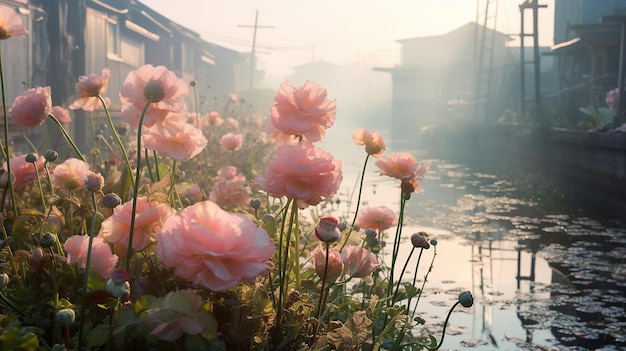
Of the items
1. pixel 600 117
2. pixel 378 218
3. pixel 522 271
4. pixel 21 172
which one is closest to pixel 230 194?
pixel 378 218

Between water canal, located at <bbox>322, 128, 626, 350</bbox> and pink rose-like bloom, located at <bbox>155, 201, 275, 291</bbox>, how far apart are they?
115 inches

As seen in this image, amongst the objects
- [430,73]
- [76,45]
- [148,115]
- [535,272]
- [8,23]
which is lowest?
[535,272]

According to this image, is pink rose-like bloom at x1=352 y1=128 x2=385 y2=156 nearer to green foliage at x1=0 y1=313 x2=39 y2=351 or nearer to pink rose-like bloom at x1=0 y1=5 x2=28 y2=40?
pink rose-like bloom at x1=0 y1=5 x2=28 y2=40

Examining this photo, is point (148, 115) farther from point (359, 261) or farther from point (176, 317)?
point (359, 261)

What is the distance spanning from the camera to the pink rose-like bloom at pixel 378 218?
280 cm

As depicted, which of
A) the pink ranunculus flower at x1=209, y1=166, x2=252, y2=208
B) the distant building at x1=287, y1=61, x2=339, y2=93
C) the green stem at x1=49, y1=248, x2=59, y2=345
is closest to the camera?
the green stem at x1=49, y1=248, x2=59, y2=345

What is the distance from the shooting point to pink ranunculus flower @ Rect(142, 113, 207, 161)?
1857mm

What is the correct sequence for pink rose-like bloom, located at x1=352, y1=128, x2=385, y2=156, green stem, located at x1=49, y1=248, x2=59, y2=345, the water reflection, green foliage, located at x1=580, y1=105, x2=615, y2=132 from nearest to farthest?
green stem, located at x1=49, y1=248, x2=59, y2=345 → pink rose-like bloom, located at x1=352, y1=128, x2=385, y2=156 → the water reflection → green foliage, located at x1=580, y1=105, x2=615, y2=132

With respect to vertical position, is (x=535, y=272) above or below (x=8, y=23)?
below

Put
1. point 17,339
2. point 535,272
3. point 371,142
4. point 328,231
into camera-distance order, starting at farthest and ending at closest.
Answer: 1. point 535,272
2. point 371,142
3. point 328,231
4. point 17,339

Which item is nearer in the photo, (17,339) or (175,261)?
(17,339)

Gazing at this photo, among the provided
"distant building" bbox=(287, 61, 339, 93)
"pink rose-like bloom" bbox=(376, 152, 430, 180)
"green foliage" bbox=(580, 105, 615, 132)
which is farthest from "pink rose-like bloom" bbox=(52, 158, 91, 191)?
"distant building" bbox=(287, 61, 339, 93)

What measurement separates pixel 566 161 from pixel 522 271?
6901 mm

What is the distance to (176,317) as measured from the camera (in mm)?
1365
